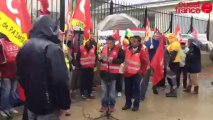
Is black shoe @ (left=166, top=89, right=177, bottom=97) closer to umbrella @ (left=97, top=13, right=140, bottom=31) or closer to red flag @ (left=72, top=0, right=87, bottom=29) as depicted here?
umbrella @ (left=97, top=13, right=140, bottom=31)

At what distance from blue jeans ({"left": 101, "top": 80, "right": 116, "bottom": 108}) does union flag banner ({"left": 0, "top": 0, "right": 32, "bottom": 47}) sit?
2.61m

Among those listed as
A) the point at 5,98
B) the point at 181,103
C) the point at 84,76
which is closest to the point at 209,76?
the point at 181,103

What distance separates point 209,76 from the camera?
15.4 m

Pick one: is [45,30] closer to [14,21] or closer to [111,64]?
[14,21]

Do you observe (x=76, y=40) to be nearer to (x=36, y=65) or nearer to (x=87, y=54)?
(x=87, y=54)

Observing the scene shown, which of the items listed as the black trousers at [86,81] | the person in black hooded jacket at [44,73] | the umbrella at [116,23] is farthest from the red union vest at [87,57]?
the person in black hooded jacket at [44,73]

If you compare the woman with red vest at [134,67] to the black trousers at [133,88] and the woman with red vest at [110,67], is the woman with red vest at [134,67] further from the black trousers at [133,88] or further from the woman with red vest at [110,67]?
the woman with red vest at [110,67]

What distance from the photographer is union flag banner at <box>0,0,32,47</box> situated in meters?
5.34

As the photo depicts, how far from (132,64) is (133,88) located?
1.99ft

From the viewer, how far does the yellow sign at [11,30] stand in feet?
17.4

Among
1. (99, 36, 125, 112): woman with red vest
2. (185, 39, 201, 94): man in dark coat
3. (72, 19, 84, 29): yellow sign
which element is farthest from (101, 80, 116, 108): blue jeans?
(185, 39, 201, 94): man in dark coat

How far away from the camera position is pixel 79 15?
728cm

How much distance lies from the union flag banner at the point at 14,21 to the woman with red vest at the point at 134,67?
3198mm

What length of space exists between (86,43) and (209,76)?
27.1ft
